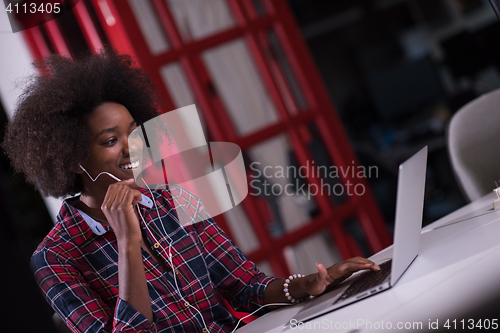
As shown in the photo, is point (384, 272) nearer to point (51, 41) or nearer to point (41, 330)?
point (41, 330)

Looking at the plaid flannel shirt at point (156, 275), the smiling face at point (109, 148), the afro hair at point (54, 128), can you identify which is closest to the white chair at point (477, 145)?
the plaid flannel shirt at point (156, 275)

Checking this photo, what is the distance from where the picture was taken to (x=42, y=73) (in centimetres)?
143

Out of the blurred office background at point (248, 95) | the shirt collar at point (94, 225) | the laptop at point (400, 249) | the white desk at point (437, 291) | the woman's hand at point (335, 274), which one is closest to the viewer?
the white desk at point (437, 291)

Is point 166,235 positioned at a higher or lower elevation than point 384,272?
higher

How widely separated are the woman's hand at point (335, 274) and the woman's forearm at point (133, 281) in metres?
0.39

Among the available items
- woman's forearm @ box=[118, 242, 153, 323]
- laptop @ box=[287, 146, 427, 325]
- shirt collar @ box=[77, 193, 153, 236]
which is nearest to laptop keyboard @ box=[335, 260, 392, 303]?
laptop @ box=[287, 146, 427, 325]

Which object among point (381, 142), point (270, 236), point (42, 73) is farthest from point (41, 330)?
point (381, 142)

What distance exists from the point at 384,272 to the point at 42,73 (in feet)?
4.10

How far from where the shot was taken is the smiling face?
1.22 metres

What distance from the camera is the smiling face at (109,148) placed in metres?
1.22

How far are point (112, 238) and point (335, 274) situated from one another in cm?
62

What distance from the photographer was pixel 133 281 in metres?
1.00

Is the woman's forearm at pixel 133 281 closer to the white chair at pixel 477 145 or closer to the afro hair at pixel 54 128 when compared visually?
the afro hair at pixel 54 128

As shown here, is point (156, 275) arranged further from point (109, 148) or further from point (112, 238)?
point (109, 148)
